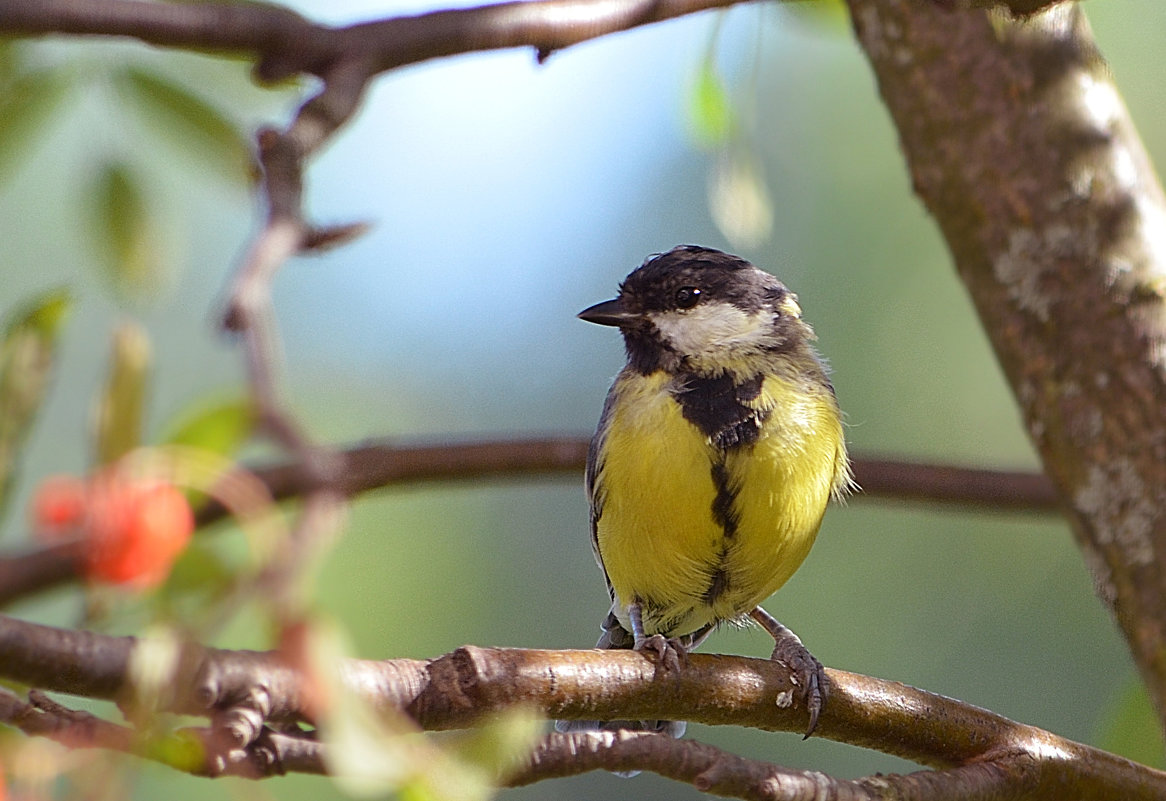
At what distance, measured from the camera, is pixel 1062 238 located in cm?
242

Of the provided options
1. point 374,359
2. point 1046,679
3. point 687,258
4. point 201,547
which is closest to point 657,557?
point 687,258

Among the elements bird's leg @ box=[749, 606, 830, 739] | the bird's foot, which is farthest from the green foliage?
the bird's foot

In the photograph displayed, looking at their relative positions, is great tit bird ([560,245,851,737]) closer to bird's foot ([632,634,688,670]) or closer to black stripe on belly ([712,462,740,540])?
black stripe on belly ([712,462,740,540])

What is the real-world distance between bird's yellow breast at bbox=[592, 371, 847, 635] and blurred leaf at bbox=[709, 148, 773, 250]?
391 millimetres

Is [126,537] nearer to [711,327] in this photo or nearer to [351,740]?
[351,740]

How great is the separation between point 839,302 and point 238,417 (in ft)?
26.0

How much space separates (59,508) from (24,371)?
3.7 inches

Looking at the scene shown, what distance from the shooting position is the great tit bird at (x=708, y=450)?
255cm

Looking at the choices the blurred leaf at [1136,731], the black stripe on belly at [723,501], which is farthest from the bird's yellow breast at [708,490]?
the blurred leaf at [1136,731]

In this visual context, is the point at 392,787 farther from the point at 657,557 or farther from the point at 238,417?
A: the point at 657,557

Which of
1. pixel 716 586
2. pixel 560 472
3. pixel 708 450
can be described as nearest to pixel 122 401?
pixel 708 450

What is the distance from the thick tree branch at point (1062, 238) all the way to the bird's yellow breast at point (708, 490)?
418 mm

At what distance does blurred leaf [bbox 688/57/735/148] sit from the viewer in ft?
7.94

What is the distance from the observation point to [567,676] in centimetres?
160
